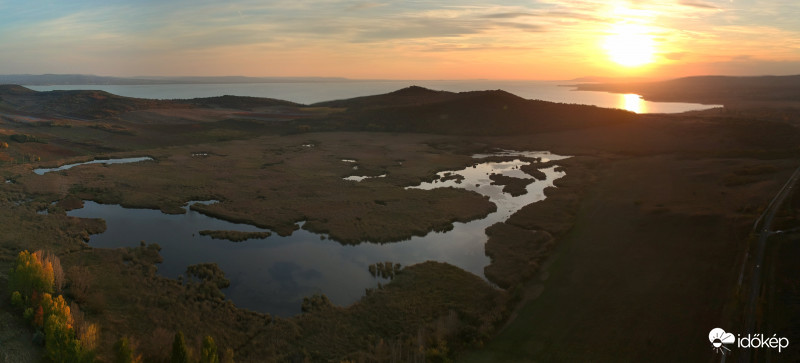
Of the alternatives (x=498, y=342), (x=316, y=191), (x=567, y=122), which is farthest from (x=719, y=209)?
(x=567, y=122)

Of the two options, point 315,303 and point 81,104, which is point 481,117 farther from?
point 81,104

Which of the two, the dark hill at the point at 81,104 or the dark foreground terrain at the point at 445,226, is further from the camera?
the dark hill at the point at 81,104

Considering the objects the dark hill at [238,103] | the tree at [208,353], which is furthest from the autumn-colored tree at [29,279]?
the dark hill at [238,103]

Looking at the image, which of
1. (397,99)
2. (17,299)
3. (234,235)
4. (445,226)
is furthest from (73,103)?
(445,226)

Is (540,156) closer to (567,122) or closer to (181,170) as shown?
(567,122)

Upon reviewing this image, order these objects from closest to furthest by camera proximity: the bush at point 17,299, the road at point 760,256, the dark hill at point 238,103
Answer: the road at point 760,256
the bush at point 17,299
the dark hill at point 238,103

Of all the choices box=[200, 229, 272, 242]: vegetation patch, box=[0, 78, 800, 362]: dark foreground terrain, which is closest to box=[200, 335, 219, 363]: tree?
box=[0, 78, 800, 362]: dark foreground terrain

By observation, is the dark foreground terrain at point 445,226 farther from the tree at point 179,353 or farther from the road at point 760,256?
the tree at point 179,353
